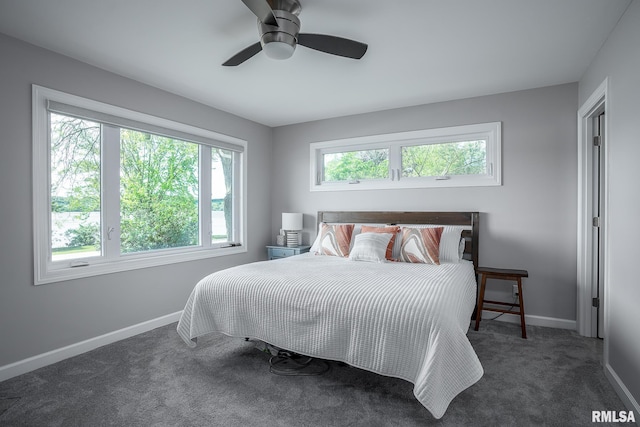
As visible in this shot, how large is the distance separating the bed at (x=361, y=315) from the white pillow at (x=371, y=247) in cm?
11

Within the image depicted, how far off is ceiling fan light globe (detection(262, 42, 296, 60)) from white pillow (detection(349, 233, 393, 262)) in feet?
6.43

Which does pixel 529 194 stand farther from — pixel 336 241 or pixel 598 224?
pixel 336 241

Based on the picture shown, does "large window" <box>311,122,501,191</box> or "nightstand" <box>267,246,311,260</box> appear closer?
"large window" <box>311,122,501,191</box>

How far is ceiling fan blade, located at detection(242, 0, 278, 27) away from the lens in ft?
5.45

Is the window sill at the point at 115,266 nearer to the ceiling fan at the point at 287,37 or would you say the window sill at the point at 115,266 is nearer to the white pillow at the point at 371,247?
the white pillow at the point at 371,247

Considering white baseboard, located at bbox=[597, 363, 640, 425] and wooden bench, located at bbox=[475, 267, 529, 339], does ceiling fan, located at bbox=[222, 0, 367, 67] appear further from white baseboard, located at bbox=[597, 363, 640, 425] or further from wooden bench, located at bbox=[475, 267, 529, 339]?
white baseboard, located at bbox=[597, 363, 640, 425]

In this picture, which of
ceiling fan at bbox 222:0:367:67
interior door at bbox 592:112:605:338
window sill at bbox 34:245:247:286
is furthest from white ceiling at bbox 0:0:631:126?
window sill at bbox 34:245:247:286

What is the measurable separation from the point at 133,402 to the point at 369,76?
314cm

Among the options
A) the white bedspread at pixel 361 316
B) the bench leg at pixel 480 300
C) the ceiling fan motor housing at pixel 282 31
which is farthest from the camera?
the bench leg at pixel 480 300

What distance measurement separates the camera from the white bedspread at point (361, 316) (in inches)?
69.6

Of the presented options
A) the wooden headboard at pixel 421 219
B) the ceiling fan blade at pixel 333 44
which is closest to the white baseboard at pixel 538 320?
the wooden headboard at pixel 421 219

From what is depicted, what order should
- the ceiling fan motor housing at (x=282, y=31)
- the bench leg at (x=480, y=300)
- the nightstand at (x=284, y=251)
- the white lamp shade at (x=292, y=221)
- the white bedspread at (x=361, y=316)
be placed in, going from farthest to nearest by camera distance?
the white lamp shade at (x=292, y=221), the nightstand at (x=284, y=251), the bench leg at (x=480, y=300), the ceiling fan motor housing at (x=282, y=31), the white bedspread at (x=361, y=316)

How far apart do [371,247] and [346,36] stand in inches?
Result: 75.4

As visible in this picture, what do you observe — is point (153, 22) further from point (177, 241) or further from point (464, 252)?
point (464, 252)
